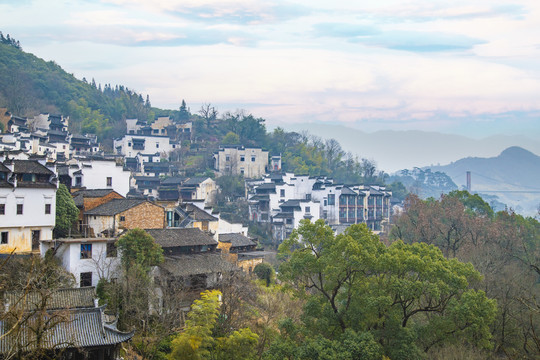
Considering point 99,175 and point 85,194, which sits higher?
point 99,175

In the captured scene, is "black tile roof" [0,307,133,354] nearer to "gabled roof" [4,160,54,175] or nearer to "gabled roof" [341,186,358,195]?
"gabled roof" [4,160,54,175]

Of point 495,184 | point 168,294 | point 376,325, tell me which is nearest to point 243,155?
point 168,294

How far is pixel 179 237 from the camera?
26547 mm

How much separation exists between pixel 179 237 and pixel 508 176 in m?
147

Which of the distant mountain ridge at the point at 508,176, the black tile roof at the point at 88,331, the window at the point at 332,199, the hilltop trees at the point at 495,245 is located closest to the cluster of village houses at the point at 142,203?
the window at the point at 332,199

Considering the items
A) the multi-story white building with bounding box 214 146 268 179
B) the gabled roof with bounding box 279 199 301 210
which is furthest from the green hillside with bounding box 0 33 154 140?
the gabled roof with bounding box 279 199 301 210

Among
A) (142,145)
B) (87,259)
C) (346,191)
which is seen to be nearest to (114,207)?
(87,259)

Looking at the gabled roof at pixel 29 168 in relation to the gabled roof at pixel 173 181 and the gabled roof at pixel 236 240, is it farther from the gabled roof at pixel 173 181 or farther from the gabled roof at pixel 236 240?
the gabled roof at pixel 173 181

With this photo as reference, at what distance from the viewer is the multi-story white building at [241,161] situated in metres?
60.8

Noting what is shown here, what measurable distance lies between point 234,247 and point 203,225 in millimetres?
3201

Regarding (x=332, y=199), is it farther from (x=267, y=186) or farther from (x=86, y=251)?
(x=86, y=251)

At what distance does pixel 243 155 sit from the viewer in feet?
203

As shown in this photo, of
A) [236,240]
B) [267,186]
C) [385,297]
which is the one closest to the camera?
[385,297]

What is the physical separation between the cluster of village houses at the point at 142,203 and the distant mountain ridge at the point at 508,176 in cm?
8939
